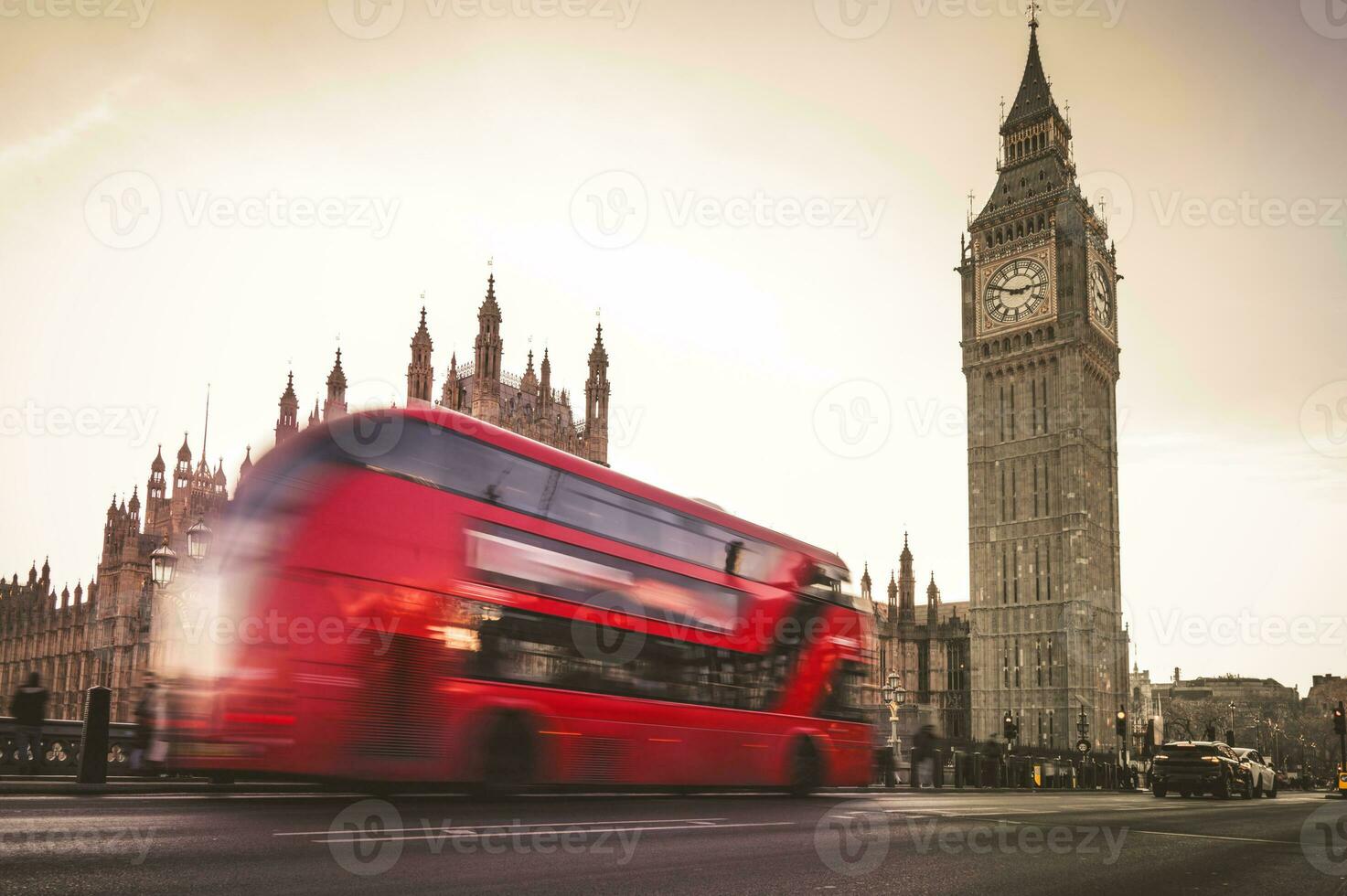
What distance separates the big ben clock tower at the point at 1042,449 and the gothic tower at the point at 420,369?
3950 cm

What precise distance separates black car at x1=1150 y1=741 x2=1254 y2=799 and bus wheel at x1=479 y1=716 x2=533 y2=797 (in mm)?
16406

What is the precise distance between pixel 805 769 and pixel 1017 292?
211 feet

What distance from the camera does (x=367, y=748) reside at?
10070 mm

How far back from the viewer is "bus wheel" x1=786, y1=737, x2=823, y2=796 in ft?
50.8

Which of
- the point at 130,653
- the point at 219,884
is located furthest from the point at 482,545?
the point at 130,653

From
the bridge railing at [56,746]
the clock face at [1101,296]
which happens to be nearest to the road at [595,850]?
the bridge railing at [56,746]

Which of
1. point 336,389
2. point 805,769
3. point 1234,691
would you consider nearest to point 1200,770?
point 805,769

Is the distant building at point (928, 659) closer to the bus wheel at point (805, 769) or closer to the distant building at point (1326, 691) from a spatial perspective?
the bus wheel at point (805, 769)

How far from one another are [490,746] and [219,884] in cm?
624

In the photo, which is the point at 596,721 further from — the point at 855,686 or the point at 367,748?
the point at 855,686

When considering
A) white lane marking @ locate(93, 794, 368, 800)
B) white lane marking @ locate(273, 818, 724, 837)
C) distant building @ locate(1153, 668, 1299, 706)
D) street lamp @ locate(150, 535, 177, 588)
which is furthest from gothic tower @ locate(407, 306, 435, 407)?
distant building @ locate(1153, 668, 1299, 706)

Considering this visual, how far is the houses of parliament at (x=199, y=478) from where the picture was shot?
5531 cm

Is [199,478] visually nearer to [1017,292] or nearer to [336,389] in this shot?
[336,389]

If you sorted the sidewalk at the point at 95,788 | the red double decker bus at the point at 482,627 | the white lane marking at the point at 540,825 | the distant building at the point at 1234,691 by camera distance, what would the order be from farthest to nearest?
the distant building at the point at 1234,691
the sidewalk at the point at 95,788
the red double decker bus at the point at 482,627
the white lane marking at the point at 540,825
